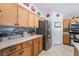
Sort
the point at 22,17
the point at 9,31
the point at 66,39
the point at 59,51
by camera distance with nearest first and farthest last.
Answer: the point at 9,31 < the point at 22,17 < the point at 59,51 < the point at 66,39

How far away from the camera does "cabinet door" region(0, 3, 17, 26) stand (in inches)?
115

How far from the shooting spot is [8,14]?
10.1 feet

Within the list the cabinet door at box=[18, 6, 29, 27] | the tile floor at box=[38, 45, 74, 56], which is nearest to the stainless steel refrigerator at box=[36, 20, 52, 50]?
the tile floor at box=[38, 45, 74, 56]

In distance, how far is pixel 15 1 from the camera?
310 cm

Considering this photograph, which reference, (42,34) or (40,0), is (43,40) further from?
(40,0)

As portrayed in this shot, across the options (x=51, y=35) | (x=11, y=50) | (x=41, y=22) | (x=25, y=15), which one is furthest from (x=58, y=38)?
(x=11, y=50)

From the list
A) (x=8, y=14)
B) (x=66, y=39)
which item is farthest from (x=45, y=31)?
(x=8, y=14)

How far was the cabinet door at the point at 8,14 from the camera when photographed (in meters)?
2.93

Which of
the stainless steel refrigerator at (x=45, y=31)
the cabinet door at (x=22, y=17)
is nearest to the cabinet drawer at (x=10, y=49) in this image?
the cabinet door at (x=22, y=17)

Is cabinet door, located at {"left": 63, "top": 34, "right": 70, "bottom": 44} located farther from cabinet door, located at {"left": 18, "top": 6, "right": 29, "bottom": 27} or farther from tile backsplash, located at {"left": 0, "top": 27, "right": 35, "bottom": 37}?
cabinet door, located at {"left": 18, "top": 6, "right": 29, "bottom": 27}

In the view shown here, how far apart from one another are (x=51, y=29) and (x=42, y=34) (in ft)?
2.01

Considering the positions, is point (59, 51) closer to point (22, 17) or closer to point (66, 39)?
point (66, 39)

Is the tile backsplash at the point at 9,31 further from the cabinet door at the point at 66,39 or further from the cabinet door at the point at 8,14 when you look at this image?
the cabinet door at the point at 66,39

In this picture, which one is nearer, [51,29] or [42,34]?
[42,34]
